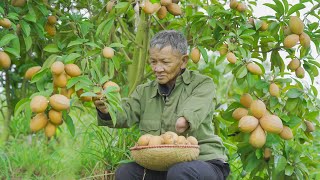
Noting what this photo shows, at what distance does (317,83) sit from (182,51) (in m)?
1.03

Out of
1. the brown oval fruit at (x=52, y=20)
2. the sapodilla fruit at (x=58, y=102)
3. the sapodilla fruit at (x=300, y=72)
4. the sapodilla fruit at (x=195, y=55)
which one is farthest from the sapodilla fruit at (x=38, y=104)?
the sapodilla fruit at (x=300, y=72)

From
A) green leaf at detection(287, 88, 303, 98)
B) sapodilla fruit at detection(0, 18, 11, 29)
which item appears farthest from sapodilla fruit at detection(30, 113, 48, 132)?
green leaf at detection(287, 88, 303, 98)

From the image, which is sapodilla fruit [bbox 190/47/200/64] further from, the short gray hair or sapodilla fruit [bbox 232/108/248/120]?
sapodilla fruit [bbox 232/108/248/120]

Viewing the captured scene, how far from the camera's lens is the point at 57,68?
281 cm

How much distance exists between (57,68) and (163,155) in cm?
59

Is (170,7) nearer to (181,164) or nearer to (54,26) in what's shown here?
(54,26)

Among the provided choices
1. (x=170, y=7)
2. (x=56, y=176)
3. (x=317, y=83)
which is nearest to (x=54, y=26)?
(x=170, y=7)

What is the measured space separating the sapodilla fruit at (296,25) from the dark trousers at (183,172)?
0.79 metres

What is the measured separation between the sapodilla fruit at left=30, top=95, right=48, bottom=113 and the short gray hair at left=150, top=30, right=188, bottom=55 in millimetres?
734

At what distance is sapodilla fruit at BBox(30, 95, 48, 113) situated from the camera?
8.73 ft

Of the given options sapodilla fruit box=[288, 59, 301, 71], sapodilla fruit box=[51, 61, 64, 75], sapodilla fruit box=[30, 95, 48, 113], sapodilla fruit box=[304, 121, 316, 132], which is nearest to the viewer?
sapodilla fruit box=[30, 95, 48, 113]

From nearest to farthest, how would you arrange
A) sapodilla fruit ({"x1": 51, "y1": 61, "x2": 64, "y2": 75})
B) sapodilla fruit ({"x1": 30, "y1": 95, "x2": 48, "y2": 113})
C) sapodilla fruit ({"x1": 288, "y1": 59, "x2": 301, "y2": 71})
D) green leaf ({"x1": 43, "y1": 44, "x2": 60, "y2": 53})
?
1. sapodilla fruit ({"x1": 30, "y1": 95, "x2": 48, "y2": 113})
2. sapodilla fruit ({"x1": 51, "y1": 61, "x2": 64, "y2": 75})
3. green leaf ({"x1": 43, "y1": 44, "x2": 60, "y2": 53})
4. sapodilla fruit ({"x1": 288, "y1": 59, "x2": 301, "y2": 71})

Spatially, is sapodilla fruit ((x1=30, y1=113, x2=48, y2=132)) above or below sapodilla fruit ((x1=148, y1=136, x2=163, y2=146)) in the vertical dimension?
above

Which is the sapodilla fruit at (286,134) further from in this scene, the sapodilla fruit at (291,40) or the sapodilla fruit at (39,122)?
the sapodilla fruit at (39,122)
